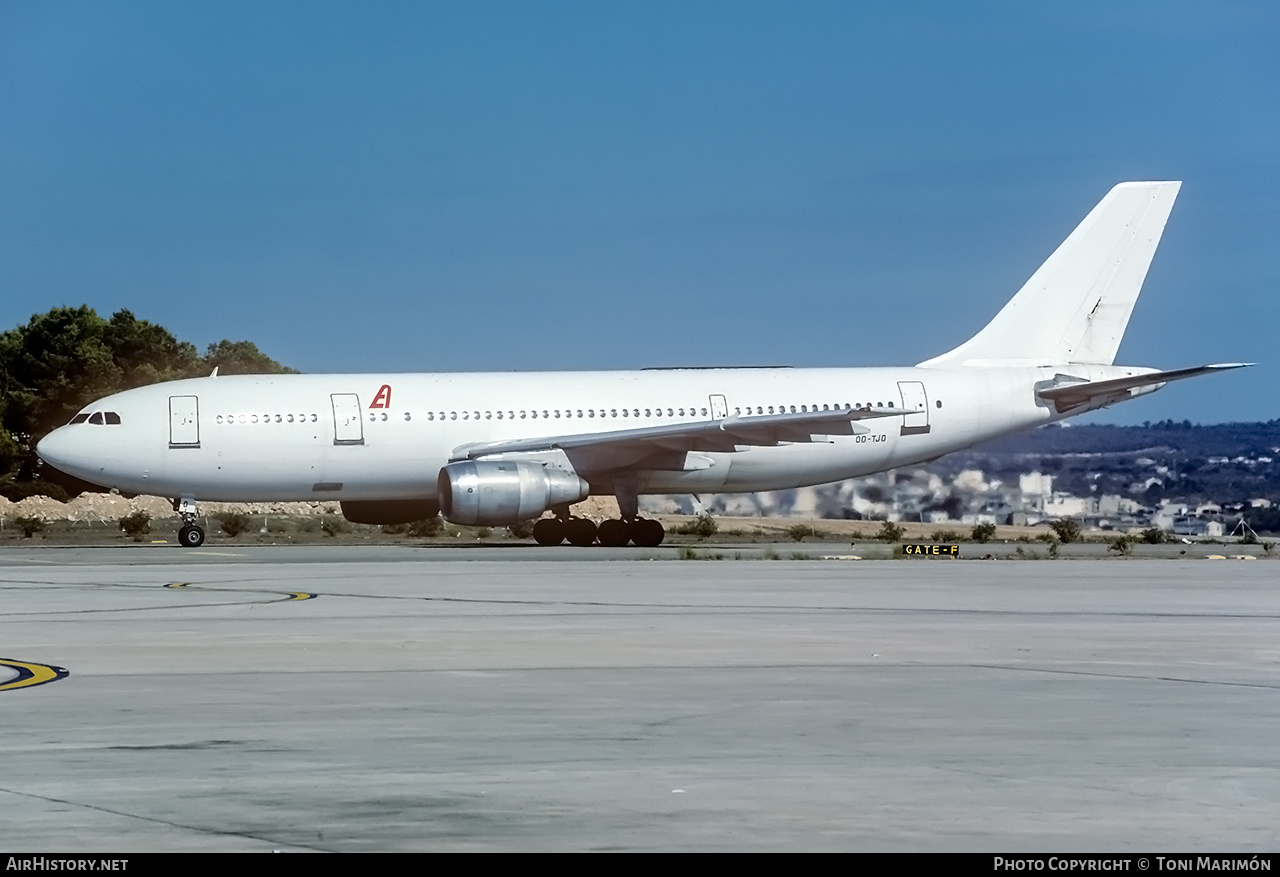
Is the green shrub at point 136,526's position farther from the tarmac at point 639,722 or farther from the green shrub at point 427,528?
the tarmac at point 639,722

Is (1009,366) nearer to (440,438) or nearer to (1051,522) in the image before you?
(1051,522)

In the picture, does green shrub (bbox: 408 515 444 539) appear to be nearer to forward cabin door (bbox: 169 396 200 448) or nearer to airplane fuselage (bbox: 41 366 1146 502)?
airplane fuselage (bbox: 41 366 1146 502)

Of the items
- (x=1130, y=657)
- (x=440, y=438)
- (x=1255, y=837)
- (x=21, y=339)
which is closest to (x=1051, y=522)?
(x=440, y=438)

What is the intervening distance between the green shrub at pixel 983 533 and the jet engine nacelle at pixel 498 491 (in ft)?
35.7

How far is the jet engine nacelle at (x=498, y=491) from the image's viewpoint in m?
33.0

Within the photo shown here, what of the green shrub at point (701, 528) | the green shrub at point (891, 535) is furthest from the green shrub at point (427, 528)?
the green shrub at point (891, 535)

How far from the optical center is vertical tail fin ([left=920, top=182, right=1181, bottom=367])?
131 feet

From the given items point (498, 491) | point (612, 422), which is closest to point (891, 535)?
point (612, 422)

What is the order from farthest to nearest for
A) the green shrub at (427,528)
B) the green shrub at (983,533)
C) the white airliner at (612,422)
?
the green shrub at (427,528) → the green shrub at (983,533) → the white airliner at (612,422)

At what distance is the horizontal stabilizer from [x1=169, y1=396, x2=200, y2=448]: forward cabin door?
1800 centimetres

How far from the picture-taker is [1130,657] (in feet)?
46.3

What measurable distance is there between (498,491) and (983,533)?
12.9m

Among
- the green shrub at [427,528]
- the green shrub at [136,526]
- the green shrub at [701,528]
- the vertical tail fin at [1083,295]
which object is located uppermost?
the vertical tail fin at [1083,295]

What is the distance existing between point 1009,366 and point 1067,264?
2.67m
